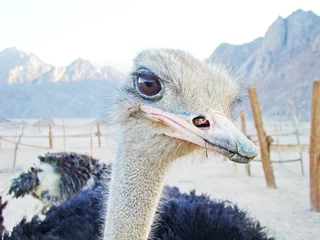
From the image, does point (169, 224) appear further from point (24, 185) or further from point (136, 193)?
point (24, 185)

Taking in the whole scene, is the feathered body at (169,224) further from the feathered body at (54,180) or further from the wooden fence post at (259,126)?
the wooden fence post at (259,126)

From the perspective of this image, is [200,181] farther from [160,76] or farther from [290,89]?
[290,89]

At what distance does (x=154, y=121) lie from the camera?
119 centimetres

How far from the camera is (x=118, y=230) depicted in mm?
1286

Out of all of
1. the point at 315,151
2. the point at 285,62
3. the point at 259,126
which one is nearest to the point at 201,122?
the point at 315,151

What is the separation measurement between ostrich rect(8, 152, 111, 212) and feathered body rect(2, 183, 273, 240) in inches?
67.4

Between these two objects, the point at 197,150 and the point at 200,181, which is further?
the point at 200,181

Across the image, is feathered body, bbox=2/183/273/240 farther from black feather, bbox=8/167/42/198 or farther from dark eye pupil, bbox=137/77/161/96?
black feather, bbox=8/167/42/198

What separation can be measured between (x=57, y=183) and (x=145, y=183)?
272 cm

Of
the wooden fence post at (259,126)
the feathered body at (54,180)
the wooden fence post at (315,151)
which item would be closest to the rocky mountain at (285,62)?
the wooden fence post at (259,126)

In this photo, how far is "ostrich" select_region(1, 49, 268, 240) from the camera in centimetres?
110

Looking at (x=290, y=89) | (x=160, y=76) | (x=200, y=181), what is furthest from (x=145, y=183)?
(x=290, y=89)

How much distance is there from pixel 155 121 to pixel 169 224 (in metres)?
0.76

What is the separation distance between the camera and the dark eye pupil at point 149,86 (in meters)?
1.17
